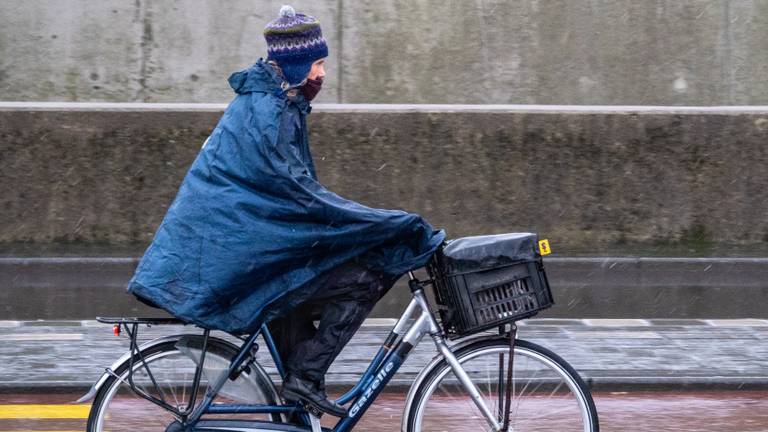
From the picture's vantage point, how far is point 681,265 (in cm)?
900

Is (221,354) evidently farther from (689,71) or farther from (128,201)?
(689,71)

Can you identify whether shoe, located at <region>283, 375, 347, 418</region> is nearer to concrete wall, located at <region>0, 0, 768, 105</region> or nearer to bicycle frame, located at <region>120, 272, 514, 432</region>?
bicycle frame, located at <region>120, 272, 514, 432</region>

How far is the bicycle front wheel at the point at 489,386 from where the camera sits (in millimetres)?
4355

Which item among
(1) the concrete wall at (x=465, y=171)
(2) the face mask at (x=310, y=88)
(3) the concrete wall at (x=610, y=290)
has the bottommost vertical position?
(3) the concrete wall at (x=610, y=290)

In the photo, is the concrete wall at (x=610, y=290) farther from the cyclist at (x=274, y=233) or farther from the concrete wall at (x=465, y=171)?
the cyclist at (x=274, y=233)

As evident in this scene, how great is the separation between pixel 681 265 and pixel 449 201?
175 centimetres

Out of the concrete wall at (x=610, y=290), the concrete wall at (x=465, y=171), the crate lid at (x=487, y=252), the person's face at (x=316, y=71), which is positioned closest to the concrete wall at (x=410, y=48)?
the concrete wall at (x=465, y=171)

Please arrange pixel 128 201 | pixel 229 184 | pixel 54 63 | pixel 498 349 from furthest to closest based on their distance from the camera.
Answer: pixel 54 63
pixel 128 201
pixel 498 349
pixel 229 184

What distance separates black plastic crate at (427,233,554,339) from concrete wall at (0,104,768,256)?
15.9 feet

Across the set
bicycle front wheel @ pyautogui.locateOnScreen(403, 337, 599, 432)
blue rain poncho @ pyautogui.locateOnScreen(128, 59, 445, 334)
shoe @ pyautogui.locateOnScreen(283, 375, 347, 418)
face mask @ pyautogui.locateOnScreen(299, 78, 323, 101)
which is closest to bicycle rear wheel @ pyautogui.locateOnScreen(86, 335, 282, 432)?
shoe @ pyautogui.locateOnScreen(283, 375, 347, 418)

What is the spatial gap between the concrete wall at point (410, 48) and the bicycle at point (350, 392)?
748 centimetres

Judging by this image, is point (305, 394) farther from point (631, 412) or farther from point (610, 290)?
point (610, 290)

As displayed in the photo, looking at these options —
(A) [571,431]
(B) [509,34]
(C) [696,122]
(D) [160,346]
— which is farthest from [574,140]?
(D) [160,346]

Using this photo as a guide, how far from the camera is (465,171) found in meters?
9.13
